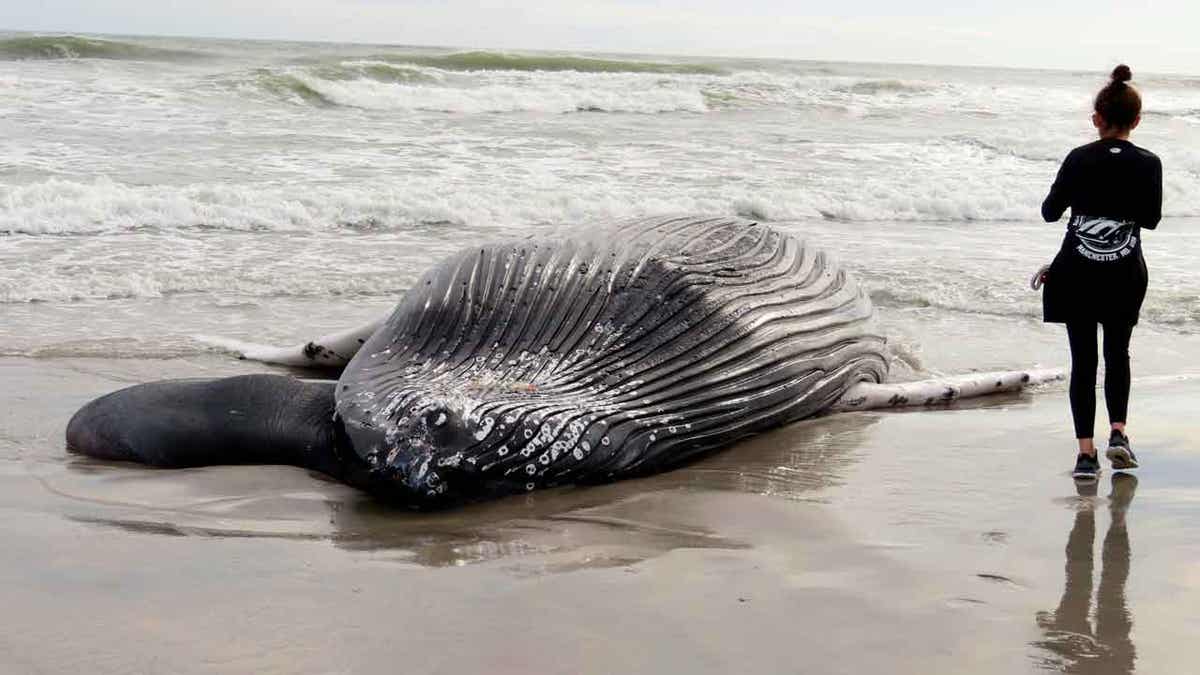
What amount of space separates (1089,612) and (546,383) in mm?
2530

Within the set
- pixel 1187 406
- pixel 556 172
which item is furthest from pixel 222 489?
pixel 556 172

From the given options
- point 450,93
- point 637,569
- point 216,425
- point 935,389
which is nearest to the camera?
point 637,569

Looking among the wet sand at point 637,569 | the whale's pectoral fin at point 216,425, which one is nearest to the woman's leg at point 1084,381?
the wet sand at point 637,569

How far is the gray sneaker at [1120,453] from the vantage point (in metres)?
5.58

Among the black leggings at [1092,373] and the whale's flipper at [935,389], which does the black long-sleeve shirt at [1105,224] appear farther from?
the whale's flipper at [935,389]

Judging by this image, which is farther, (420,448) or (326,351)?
(326,351)

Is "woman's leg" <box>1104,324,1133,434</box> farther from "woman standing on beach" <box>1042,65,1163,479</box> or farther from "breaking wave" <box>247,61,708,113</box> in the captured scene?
"breaking wave" <box>247,61,708,113</box>

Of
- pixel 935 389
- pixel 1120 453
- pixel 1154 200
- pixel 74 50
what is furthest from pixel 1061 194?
pixel 74 50

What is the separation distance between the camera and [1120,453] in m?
5.58

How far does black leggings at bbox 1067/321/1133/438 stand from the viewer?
568cm

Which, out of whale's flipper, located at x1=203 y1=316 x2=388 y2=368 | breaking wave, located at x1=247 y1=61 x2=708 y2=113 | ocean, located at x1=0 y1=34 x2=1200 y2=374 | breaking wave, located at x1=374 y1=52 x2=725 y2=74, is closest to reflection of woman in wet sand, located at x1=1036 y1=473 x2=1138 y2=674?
ocean, located at x1=0 y1=34 x2=1200 y2=374

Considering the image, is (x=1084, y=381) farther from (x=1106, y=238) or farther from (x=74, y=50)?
(x=74, y=50)

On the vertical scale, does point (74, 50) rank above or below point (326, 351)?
above

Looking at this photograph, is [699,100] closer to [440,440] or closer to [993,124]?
[993,124]
